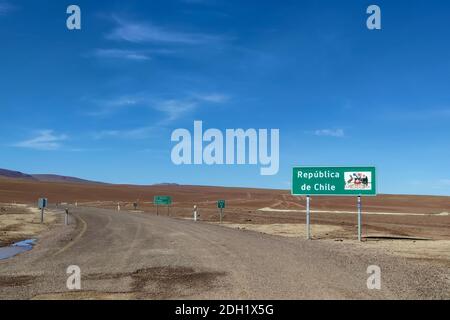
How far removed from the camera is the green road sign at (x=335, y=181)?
86.2ft

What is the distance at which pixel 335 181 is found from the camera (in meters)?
26.9

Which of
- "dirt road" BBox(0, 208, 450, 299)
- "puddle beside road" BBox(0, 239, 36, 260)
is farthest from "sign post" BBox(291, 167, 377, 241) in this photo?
"puddle beside road" BBox(0, 239, 36, 260)

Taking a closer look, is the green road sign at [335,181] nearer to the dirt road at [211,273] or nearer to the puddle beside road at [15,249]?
the dirt road at [211,273]

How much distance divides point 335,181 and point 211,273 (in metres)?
15.8

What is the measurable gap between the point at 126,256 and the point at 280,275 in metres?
6.18

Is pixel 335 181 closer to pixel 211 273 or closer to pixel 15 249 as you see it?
pixel 211 273

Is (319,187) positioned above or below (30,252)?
above

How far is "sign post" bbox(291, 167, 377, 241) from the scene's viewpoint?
26.3 meters

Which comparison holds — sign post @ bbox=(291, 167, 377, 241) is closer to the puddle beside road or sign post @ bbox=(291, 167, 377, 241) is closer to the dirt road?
the dirt road
